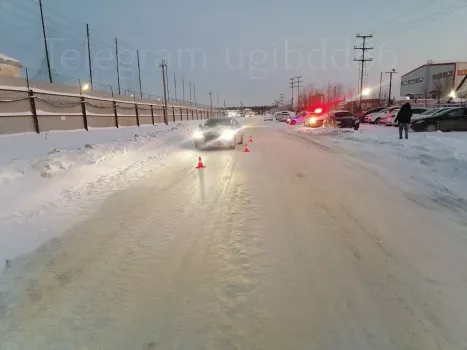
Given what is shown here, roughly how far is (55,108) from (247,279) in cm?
1717

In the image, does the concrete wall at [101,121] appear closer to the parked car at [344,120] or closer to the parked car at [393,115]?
the parked car at [344,120]

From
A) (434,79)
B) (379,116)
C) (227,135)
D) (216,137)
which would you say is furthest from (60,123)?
(434,79)

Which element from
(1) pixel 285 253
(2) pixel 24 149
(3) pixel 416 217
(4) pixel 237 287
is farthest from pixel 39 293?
(2) pixel 24 149

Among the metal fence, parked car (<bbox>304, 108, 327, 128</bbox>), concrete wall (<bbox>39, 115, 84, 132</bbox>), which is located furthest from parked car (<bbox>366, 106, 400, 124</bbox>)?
concrete wall (<bbox>39, 115, 84, 132</bbox>)

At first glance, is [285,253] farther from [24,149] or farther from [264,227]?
[24,149]

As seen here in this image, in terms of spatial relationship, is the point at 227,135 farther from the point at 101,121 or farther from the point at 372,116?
the point at 372,116

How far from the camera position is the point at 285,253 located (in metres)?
3.81

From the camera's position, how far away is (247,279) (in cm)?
323

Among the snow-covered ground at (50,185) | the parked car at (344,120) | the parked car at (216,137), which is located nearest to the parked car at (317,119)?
the parked car at (344,120)

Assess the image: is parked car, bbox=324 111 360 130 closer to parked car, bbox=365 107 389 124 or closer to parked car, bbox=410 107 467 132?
parked car, bbox=410 107 467 132

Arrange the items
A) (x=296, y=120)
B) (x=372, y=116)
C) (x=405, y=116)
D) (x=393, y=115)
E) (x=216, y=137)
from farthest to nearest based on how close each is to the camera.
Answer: (x=296, y=120) < (x=372, y=116) < (x=393, y=115) < (x=405, y=116) < (x=216, y=137)

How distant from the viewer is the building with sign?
91219 millimetres

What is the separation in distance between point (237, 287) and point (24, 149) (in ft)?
35.9

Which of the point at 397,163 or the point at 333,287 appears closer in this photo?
the point at 333,287
